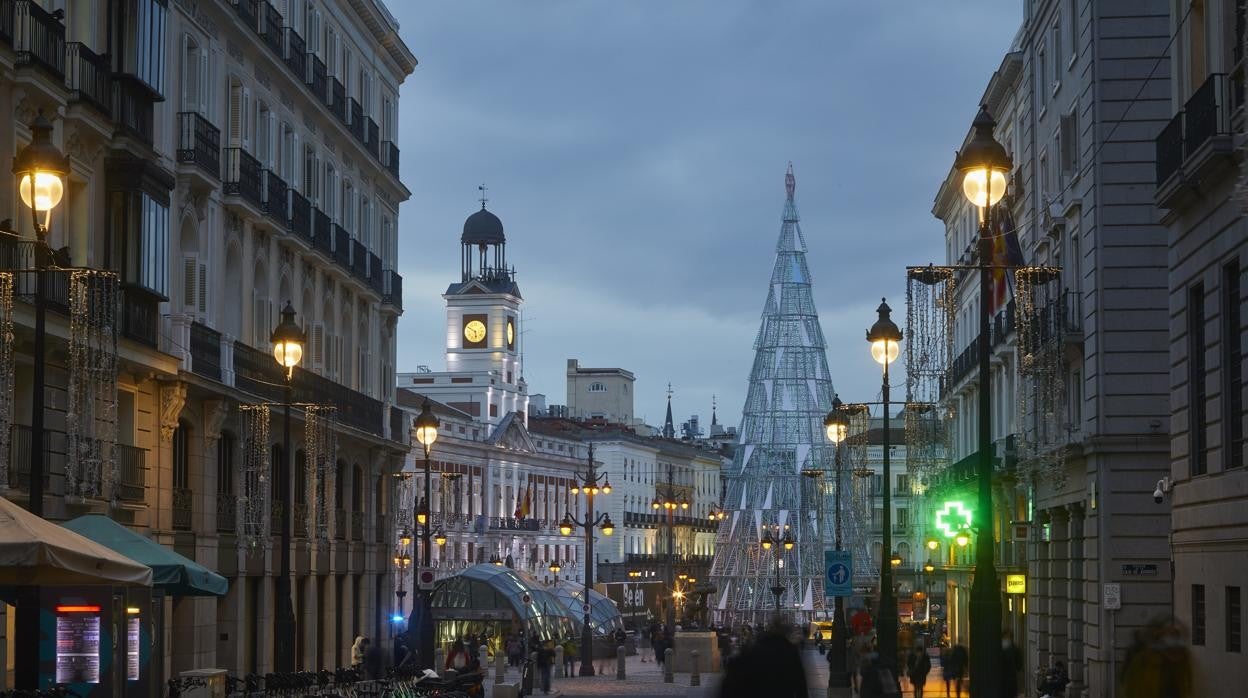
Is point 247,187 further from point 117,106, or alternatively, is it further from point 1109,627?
point 1109,627

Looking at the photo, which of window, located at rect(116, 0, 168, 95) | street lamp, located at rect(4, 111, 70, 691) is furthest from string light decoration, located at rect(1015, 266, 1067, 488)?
street lamp, located at rect(4, 111, 70, 691)

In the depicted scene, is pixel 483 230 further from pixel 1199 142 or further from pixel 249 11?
pixel 1199 142

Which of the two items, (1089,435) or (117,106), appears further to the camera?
(1089,435)

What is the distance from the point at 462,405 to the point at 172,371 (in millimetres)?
108452

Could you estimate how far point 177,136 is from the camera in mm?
A: 40531

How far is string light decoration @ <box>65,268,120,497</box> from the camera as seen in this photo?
94.6 ft

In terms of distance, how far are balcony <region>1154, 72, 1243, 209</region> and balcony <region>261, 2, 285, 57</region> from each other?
24762mm

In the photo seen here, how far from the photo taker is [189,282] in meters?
41.4

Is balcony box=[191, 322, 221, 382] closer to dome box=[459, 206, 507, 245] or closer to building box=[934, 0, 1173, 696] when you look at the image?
building box=[934, 0, 1173, 696]

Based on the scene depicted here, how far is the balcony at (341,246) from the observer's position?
178ft

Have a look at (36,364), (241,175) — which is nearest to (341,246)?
(241,175)

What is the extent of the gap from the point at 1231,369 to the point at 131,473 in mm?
20114

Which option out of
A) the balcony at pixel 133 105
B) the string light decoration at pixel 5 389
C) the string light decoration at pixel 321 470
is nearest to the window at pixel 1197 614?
the string light decoration at pixel 5 389

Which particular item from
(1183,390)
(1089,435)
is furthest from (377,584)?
(1183,390)
